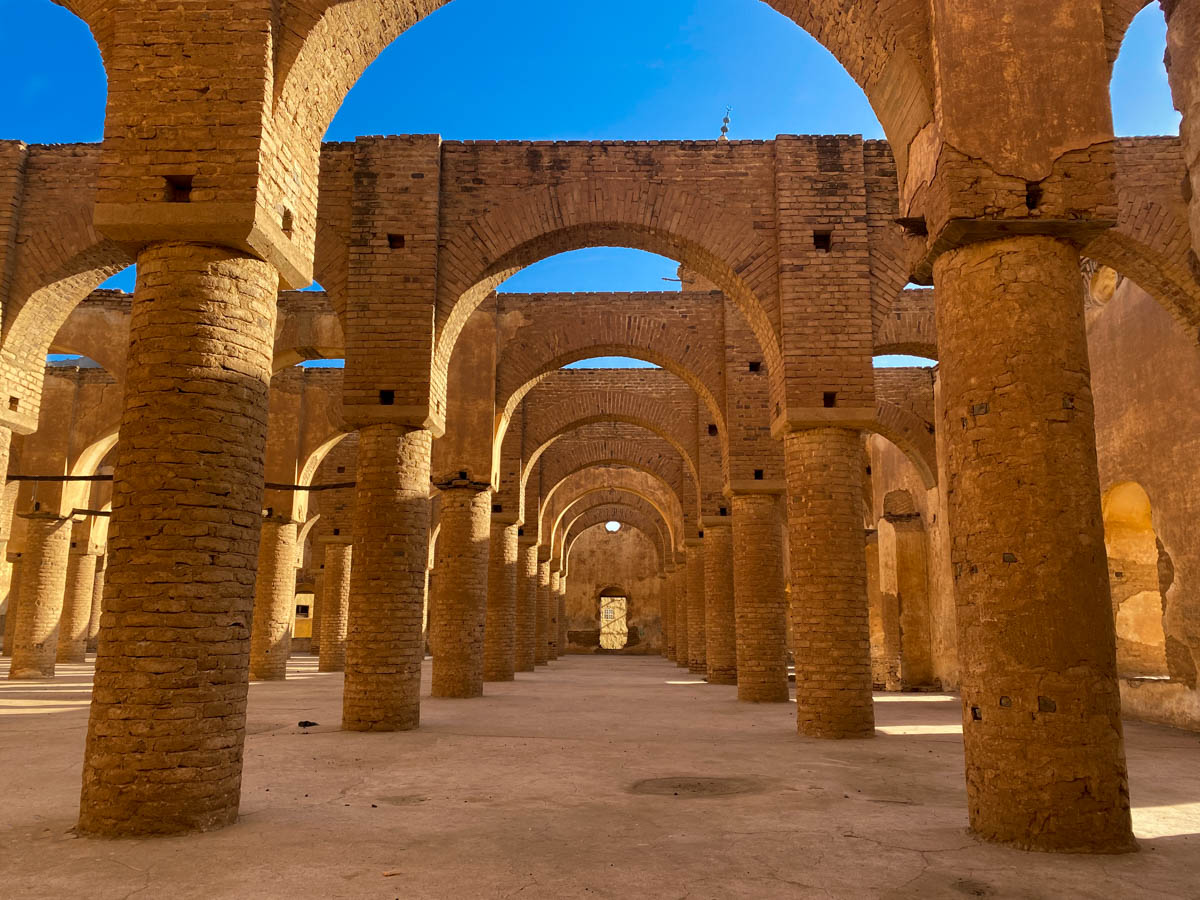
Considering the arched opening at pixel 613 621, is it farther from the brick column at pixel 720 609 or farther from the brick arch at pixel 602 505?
the brick column at pixel 720 609

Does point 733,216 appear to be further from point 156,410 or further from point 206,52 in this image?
point 156,410

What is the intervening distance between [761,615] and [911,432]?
601 centimetres

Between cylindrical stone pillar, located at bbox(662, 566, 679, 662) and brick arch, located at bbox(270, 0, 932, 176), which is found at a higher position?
brick arch, located at bbox(270, 0, 932, 176)

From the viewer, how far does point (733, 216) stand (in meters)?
11.4

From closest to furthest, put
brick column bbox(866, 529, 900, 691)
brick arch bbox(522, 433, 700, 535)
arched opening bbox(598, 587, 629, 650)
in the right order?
brick column bbox(866, 529, 900, 691) → brick arch bbox(522, 433, 700, 535) → arched opening bbox(598, 587, 629, 650)

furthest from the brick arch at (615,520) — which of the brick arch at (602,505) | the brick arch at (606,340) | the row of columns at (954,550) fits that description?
the row of columns at (954,550)

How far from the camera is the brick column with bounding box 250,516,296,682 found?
18094 mm

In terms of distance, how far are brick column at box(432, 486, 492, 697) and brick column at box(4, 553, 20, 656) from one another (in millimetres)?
13470

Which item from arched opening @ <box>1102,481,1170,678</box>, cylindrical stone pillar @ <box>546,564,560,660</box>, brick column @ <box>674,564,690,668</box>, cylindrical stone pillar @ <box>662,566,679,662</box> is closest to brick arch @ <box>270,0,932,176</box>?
arched opening @ <box>1102,481,1170,678</box>

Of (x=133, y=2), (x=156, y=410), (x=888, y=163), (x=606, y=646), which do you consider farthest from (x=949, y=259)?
(x=606, y=646)

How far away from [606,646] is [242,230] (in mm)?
38790

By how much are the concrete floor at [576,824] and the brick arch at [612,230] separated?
4.49 metres

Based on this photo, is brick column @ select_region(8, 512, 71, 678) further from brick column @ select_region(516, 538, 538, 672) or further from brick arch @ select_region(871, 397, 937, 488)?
brick arch @ select_region(871, 397, 937, 488)

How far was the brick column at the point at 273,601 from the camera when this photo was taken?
1809 cm
